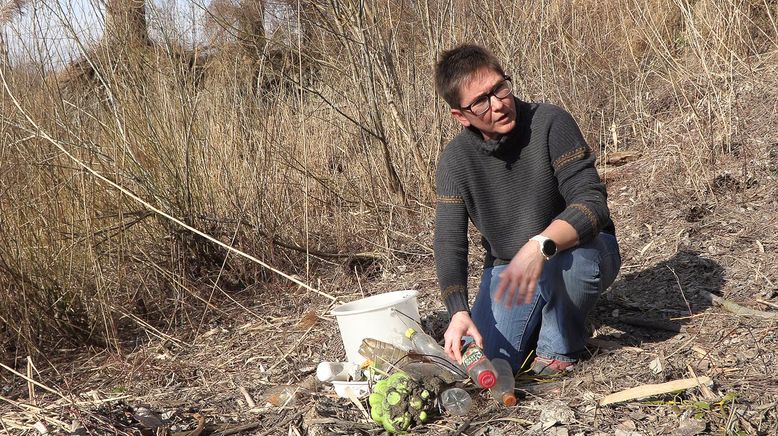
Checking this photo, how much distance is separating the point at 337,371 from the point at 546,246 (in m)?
1.01

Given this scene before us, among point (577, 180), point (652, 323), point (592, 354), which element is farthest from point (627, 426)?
point (652, 323)

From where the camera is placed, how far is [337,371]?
2818mm

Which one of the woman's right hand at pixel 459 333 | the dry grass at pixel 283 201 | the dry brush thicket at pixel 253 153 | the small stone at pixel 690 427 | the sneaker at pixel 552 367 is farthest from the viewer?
the dry brush thicket at pixel 253 153

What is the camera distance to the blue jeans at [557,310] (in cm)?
259

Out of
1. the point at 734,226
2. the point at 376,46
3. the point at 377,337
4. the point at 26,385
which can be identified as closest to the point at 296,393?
the point at 377,337

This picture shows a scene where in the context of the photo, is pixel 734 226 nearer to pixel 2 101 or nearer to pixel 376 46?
pixel 376 46

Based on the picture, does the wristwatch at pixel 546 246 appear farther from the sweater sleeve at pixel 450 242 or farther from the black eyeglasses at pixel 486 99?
the black eyeglasses at pixel 486 99

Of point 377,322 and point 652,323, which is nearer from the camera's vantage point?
point 377,322

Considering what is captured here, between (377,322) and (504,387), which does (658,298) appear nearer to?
(504,387)

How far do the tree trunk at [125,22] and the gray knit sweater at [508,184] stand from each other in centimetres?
210

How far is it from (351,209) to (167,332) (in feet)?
5.16

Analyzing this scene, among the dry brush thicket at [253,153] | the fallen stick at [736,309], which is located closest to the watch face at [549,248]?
the fallen stick at [736,309]

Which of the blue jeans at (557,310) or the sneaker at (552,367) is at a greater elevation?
the blue jeans at (557,310)

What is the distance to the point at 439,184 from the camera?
2.86 m
